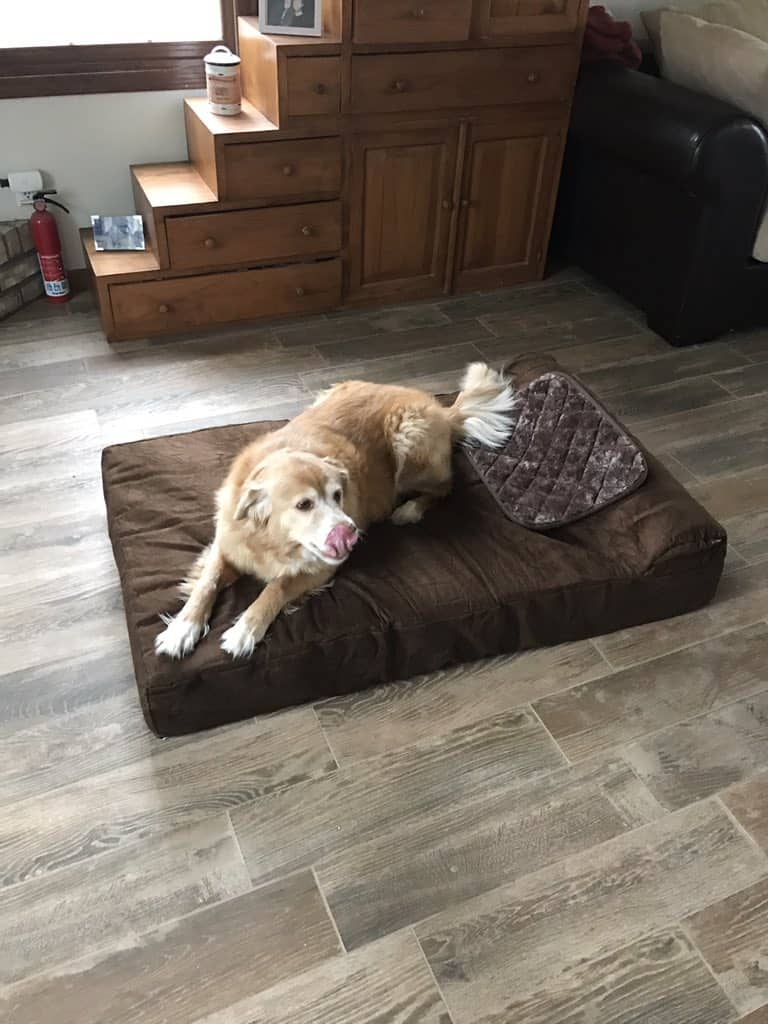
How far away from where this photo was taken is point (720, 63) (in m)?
2.95

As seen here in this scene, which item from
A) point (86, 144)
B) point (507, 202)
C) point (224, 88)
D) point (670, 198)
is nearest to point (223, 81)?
point (224, 88)

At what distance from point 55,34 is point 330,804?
9.22 feet

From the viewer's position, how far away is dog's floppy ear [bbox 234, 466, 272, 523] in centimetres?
174

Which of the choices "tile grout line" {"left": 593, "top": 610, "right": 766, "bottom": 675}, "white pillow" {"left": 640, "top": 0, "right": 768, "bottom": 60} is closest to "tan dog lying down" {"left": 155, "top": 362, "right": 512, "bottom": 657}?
"tile grout line" {"left": 593, "top": 610, "right": 766, "bottom": 675}

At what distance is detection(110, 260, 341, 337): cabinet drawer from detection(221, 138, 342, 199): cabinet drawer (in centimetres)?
28

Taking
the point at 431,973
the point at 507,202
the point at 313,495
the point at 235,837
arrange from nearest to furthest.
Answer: the point at 431,973
the point at 235,837
the point at 313,495
the point at 507,202

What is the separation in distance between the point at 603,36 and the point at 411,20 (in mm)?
878

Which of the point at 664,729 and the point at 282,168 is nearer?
the point at 664,729

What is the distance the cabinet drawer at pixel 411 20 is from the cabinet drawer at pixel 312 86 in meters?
0.13

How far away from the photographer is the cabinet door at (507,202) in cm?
324

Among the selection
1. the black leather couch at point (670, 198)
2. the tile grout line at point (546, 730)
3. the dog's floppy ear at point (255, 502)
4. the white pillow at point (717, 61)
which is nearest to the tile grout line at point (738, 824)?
the tile grout line at point (546, 730)

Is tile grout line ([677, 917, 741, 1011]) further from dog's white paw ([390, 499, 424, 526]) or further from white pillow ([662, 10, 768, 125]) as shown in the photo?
white pillow ([662, 10, 768, 125])

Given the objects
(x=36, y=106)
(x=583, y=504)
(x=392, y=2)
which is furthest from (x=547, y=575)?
(x=36, y=106)

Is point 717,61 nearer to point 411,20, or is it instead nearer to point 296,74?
point 411,20
